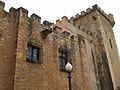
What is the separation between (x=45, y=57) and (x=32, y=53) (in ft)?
3.13

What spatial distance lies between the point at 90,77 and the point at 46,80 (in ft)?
18.1

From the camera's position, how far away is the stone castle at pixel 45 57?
10.5 metres

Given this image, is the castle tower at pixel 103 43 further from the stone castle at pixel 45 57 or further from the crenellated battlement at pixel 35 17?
the crenellated battlement at pixel 35 17

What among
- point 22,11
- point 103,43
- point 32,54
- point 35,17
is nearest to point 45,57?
point 32,54

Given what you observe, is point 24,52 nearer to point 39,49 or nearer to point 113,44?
point 39,49

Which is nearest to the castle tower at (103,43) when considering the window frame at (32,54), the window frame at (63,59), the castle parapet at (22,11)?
the window frame at (63,59)

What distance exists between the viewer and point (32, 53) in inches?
465

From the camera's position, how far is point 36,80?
11.1 m

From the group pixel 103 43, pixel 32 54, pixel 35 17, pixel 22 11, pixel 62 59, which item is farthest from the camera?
pixel 103 43

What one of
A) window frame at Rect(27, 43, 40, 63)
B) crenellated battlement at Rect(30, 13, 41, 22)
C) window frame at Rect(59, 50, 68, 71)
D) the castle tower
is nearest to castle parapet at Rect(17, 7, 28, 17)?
crenellated battlement at Rect(30, 13, 41, 22)

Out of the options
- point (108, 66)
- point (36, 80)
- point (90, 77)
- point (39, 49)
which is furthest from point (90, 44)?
point (36, 80)

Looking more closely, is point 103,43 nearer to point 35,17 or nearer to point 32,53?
point 35,17

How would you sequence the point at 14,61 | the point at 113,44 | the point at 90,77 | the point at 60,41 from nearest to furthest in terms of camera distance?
the point at 14,61, the point at 60,41, the point at 90,77, the point at 113,44

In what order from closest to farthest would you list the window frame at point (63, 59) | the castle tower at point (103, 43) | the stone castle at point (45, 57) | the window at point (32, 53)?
the stone castle at point (45, 57), the window at point (32, 53), the window frame at point (63, 59), the castle tower at point (103, 43)
